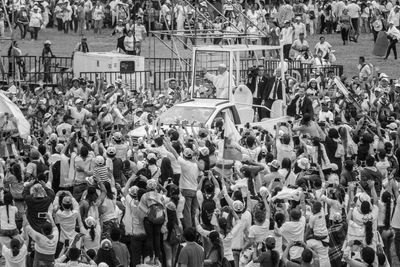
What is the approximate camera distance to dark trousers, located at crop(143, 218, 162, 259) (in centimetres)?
2028

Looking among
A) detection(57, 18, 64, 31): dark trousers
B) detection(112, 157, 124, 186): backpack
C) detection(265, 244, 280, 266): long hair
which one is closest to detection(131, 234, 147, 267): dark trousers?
detection(112, 157, 124, 186): backpack

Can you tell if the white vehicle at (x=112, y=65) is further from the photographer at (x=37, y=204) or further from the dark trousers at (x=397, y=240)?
the photographer at (x=37, y=204)

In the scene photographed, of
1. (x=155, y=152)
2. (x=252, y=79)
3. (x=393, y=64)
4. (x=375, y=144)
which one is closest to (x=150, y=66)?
(x=393, y=64)

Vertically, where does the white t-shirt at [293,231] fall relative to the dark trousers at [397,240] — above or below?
above

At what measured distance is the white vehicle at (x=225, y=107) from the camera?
90.1 feet

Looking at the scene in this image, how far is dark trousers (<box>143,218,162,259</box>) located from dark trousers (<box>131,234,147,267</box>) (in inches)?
3.0

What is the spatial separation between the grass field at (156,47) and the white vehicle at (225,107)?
12.7 m

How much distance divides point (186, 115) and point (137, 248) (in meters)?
7.48

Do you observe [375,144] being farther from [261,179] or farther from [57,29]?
[57,29]

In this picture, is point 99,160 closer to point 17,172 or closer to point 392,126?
point 17,172

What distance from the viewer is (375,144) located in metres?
26.0

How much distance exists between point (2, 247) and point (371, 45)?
103ft

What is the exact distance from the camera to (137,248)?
67.2 ft

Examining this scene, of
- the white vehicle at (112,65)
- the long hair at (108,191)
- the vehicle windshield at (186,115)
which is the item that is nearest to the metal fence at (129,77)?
the white vehicle at (112,65)
